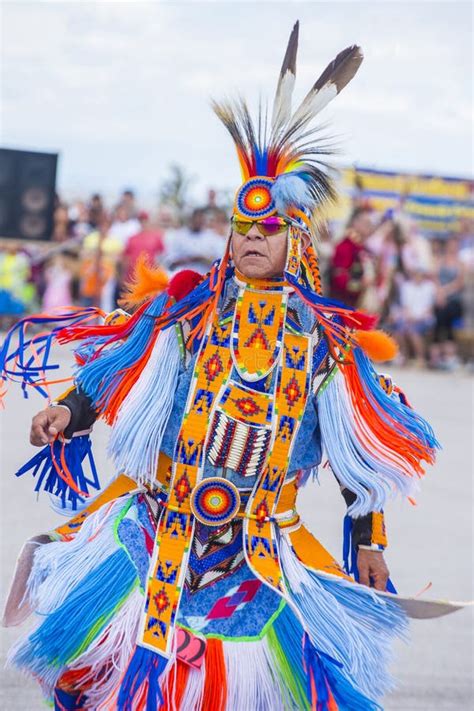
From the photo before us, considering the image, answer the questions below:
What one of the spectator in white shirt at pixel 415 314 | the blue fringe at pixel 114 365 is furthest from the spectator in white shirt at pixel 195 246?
the blue fringe at pixel 114 365

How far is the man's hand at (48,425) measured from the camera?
3.10 meters

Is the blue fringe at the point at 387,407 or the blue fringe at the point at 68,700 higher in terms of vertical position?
the blue fringe at the point at 387,407

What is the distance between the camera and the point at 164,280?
3.31m

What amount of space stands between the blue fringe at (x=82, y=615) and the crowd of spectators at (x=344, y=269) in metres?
8.90

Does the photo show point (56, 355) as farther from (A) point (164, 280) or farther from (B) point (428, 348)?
(A) point (164, 280)

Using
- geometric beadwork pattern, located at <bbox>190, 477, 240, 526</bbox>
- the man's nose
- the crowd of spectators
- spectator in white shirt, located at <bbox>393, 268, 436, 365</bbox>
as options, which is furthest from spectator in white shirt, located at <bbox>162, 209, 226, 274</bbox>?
geometric beadwork pattern, located at <bbox>190, 477, 240, 526</bbox>

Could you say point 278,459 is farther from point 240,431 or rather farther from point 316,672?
point 316,672

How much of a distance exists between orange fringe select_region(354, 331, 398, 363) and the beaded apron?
15 cm

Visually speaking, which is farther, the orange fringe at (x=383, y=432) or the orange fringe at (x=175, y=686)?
the orange fringe at (x=383, y=432)

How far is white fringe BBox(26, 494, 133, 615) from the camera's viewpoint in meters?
3.07

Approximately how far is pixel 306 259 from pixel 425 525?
3717 millimetres

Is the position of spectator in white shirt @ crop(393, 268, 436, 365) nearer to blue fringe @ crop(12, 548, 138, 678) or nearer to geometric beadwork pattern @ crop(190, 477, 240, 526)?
geometric beadwork pattern @ crop(190, 477, 240, 526)

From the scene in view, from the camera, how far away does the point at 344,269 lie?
11.7 m

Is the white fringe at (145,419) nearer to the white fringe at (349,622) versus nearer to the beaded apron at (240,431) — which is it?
the beaded apron at (240,431)
